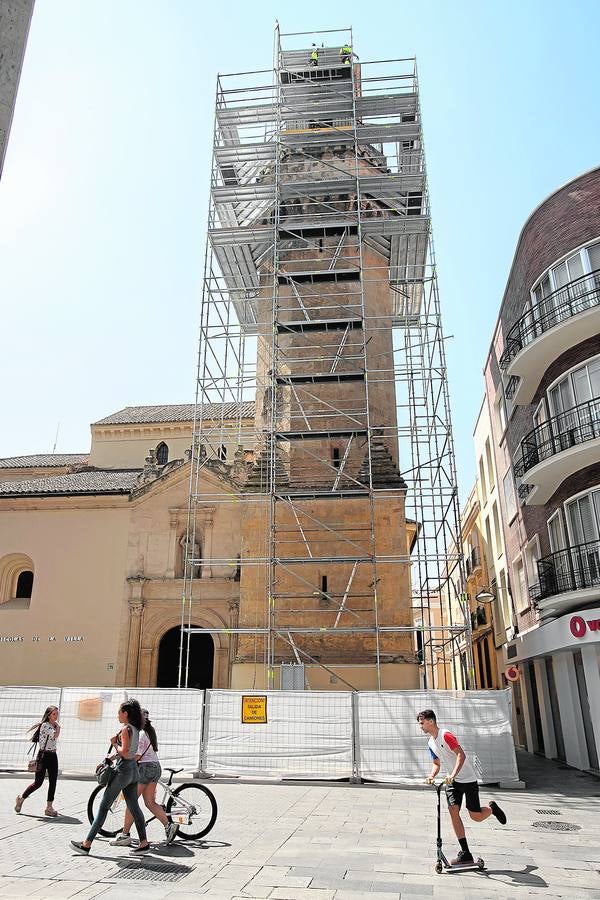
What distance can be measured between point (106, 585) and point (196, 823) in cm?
1802

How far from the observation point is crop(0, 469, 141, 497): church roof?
26.7 meters

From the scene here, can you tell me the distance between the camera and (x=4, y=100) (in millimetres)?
2057

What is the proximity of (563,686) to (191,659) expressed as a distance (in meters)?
13.3

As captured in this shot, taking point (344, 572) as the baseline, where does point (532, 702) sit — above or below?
below

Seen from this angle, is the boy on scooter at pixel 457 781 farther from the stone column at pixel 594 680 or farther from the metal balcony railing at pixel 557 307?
the metal balcony railing at pixel 557 307

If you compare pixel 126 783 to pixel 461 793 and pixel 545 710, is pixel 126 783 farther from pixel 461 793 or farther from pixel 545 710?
pixel 545 710

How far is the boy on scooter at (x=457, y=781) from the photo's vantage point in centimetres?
691

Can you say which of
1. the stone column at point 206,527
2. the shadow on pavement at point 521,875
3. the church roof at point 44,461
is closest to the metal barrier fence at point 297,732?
the shadow on pavement at point 521,875

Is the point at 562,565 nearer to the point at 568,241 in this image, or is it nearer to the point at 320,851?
the point at 568,241

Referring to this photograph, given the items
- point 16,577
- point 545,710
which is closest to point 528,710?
point 545,710

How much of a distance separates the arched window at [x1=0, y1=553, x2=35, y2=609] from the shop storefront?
18.2 metres

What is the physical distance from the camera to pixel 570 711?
16.8m

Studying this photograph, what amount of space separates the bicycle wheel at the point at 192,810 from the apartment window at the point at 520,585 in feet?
44.8

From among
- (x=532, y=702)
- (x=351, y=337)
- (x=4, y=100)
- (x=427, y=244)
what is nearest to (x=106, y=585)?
(x=351, y=337)
